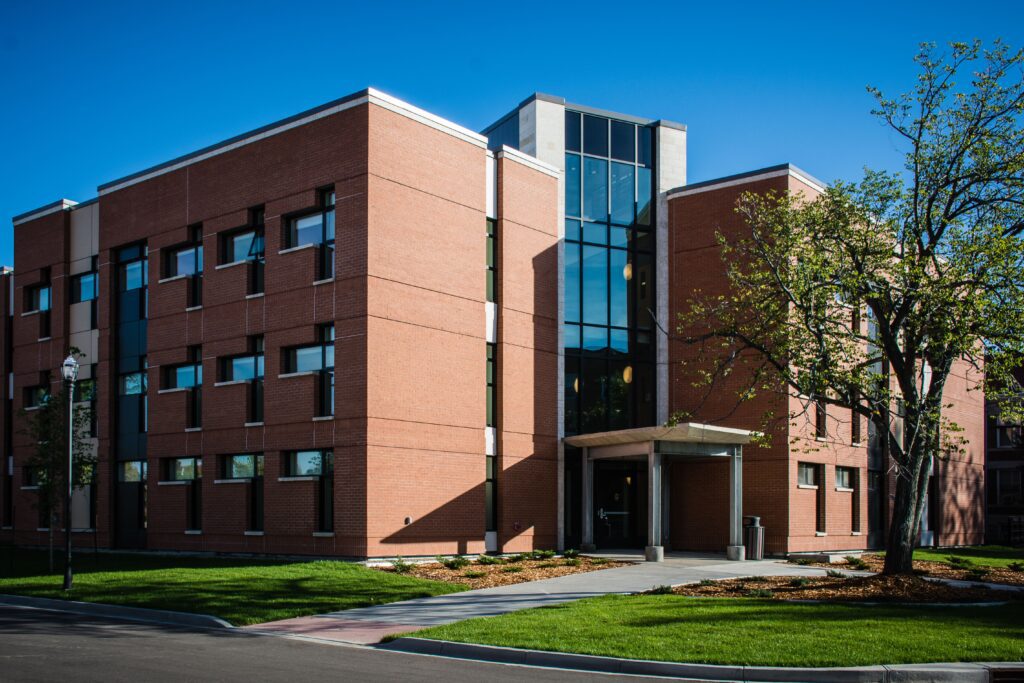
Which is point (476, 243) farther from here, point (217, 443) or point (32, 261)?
point (32, 261)

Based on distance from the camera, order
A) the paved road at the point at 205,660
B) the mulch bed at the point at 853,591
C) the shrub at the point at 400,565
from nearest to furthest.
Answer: the paved road at the point at 205,660
the mulch bed at the point at 853,591
the shrub at the point at 400,565

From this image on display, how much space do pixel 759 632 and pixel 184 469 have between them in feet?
66.9

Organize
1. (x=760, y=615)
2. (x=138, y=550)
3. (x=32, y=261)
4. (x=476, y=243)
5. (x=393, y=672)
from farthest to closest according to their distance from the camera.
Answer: (x=32, y=261)
(x=138, y=550)
(x=476, y=243)
(x=760, y=615)
(x=393, y=672)

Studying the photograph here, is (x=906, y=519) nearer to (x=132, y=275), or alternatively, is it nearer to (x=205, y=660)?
(x=205, y=660)

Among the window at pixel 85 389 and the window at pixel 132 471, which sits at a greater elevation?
the window at pixel 85 389

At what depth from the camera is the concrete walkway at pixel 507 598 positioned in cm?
1619

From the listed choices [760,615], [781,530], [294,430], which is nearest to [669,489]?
[781,530]

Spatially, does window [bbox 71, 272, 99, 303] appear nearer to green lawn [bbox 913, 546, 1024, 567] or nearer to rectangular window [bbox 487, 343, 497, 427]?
rectangular window [bbox 487, 343, 497, 427]

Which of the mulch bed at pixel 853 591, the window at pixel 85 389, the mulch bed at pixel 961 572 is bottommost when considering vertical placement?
the mulch bed at pixel 961 572

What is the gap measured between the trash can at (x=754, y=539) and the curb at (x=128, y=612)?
15.5 meters

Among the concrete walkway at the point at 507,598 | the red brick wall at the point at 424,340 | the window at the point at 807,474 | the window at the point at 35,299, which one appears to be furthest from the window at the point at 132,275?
the window at the point at 807,474

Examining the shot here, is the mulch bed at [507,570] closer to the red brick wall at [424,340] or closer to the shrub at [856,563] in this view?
the red brick wall at [424,340]

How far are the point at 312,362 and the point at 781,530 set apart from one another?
45.8 ft

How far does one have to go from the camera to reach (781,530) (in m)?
29.2
